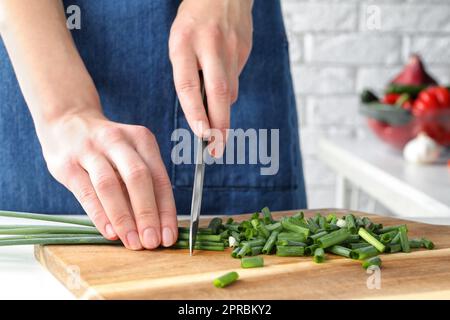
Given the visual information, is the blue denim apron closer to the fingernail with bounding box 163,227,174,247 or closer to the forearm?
the forearm

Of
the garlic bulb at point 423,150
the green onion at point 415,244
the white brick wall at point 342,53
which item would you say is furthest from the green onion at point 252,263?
the white brick wall at point 342,53

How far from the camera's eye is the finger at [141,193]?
0.97 meters

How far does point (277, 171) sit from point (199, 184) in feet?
1.34

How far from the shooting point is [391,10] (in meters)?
2.82

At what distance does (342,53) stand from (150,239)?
78.8 inches

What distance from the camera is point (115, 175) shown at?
38.8 inches

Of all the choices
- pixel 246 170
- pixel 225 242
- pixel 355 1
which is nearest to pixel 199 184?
pixel 225 242

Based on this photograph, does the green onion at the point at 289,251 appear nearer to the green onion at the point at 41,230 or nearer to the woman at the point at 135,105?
the woman at the point at 135,105

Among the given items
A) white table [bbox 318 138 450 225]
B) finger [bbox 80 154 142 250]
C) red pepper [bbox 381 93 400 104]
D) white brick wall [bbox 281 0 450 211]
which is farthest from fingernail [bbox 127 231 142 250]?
white brick wall [bbox 281 0 450 211]

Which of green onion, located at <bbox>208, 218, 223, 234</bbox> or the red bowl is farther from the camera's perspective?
the red bowl

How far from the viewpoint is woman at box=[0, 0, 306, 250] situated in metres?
0.99

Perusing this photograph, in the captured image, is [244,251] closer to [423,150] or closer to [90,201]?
[90,201]

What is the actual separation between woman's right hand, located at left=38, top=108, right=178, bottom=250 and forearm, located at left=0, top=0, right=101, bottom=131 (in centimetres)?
2

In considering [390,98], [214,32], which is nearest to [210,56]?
[214,32]
